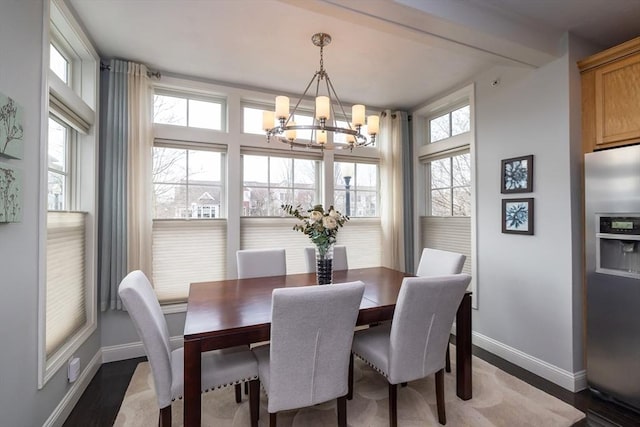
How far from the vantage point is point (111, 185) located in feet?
9.30

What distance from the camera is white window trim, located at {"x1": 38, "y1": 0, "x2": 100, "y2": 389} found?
70.1 inches

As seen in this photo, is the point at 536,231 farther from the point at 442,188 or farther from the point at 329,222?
the point at 329,222

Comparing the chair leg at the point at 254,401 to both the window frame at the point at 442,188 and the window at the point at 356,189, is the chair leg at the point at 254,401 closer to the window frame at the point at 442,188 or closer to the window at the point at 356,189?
the window at the point at 356,189

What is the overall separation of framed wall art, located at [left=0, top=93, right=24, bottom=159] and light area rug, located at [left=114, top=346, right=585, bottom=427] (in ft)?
5.79

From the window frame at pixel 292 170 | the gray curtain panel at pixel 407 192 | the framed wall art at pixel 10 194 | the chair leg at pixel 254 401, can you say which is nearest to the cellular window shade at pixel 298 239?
the window frame at pixel 292 170

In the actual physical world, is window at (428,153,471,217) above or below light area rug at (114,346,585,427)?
above

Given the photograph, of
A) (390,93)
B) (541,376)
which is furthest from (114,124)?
(541,376)

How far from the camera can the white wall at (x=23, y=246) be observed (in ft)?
4.81

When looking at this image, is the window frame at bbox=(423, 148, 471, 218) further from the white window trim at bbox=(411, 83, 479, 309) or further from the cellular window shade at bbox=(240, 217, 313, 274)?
the cellular window shade at bbox=(240, 217, 313, 274)

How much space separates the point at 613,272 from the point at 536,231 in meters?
0.59

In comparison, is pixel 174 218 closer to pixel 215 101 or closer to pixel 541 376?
pixel 215 101

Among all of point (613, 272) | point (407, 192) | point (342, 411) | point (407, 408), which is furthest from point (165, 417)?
point (407, 192)

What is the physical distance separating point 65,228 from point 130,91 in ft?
4.58

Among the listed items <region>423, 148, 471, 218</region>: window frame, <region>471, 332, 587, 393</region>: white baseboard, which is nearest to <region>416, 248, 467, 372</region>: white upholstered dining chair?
<region>471, 332, 587, 393</region>: white baseboard
